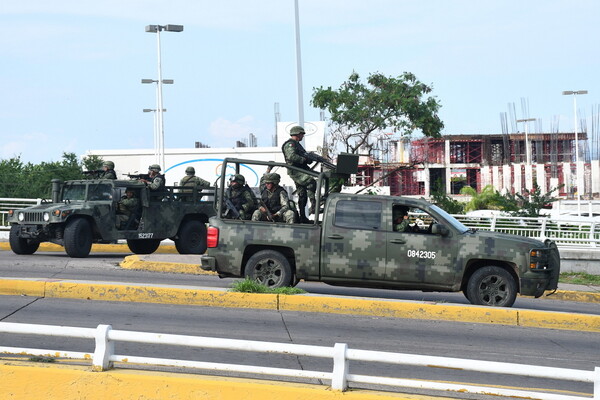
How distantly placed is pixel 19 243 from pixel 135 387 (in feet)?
46.5

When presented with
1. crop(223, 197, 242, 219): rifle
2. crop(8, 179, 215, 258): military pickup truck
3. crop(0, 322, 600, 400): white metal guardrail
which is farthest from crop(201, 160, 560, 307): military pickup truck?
crop(8, 179, 215, 258): military pickup truck

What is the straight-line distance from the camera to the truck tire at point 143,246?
2073 cm

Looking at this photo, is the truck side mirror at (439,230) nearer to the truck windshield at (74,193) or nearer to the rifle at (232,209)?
the rifle at (232,209)

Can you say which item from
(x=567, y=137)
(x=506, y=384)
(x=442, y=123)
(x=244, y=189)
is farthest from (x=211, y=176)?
(x=567, y=137)

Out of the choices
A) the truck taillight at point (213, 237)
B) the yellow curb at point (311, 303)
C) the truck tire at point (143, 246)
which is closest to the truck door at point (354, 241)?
the yellow curb at point (311, 303)

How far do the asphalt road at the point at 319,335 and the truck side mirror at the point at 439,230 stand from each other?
1498 mm

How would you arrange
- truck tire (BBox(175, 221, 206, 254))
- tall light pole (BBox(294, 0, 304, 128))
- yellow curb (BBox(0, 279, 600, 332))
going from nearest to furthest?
yellow curb (BBox(0, 279, 600, 332)), truck tire (BBox(175, 221, 206, 254)), tall light pole (BBox(294, 0, 304, 128))

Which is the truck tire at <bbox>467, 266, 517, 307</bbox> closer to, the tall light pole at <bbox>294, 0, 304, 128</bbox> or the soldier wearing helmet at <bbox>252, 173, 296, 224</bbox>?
the soldier wearing helmet at <bbox>252, 173, 296, 224</bbox>

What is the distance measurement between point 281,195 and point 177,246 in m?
7.70

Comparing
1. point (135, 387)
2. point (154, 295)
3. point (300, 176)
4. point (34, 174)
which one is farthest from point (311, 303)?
point (34, 174)

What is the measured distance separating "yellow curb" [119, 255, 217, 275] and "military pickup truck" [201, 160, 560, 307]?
157 inches

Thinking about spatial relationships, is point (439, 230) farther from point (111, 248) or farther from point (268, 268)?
point (111, 248)

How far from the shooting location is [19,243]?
62.5 feet

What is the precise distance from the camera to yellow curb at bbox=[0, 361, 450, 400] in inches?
223
